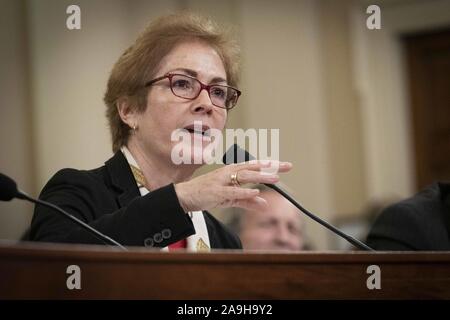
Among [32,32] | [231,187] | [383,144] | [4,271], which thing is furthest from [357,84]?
[4,271]

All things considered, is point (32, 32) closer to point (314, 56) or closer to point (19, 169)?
point (19, 169)

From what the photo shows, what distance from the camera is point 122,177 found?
1.39 meters

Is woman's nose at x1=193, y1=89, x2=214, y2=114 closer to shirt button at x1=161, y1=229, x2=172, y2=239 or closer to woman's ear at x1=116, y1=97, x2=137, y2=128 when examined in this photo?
woman's ear at x1=116, y1=97, x2=137, y2=128

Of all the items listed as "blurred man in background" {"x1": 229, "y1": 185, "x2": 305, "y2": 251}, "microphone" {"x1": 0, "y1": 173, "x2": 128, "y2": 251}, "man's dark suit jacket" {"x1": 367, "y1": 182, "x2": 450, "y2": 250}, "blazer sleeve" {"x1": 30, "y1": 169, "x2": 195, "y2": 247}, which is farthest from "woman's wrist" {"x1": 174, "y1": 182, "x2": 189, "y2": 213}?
"blurred man in background" {"x1": 229, "y1": 185, "x2": 305, "y2": 251}

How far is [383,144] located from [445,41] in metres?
0.64

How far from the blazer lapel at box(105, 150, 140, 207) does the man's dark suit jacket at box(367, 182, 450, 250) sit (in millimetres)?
636

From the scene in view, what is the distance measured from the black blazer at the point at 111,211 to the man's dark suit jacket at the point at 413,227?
2.09 feet

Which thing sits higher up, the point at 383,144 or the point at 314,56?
the point at 314,56

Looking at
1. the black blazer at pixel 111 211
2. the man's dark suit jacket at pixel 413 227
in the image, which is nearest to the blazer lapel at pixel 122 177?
the black blazer at pixel 111 211

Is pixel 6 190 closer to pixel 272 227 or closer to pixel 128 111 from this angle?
pixel 128 111

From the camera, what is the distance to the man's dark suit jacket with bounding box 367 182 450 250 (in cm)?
172

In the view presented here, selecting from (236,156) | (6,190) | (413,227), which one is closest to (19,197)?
(6,190)

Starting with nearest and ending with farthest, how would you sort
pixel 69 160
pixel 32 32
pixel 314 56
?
1. pixel 69 160
2. pixel 32 32
3. pixel 314 56

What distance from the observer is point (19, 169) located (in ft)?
5.52
